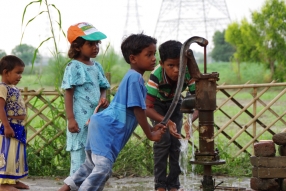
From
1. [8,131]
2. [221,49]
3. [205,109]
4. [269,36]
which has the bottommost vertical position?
[8,131]

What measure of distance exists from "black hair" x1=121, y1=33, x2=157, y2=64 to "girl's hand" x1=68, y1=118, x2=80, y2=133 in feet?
2.46

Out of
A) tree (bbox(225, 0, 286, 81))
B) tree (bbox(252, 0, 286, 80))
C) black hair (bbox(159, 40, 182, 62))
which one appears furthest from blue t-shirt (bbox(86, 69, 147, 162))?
tree (bbox(252, 0, 286, 80))

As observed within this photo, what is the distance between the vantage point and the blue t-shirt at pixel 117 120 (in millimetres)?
3299

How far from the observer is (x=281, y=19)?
71.9 feet

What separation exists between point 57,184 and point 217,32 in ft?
126

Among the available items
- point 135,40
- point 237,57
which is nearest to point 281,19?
point 237,57

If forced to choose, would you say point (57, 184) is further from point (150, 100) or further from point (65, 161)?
point (150, 100)

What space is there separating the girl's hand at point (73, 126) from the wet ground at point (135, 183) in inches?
40.0

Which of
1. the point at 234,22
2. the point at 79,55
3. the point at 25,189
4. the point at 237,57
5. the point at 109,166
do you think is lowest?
the point at 25,189

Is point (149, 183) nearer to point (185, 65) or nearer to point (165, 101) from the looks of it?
point (165, 101)

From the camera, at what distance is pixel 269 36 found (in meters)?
22.0

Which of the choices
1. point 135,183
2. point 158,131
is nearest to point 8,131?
point 135,183

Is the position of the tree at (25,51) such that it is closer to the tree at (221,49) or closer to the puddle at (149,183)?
the puddle at (149,183)

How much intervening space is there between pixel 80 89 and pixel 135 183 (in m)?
1.41
